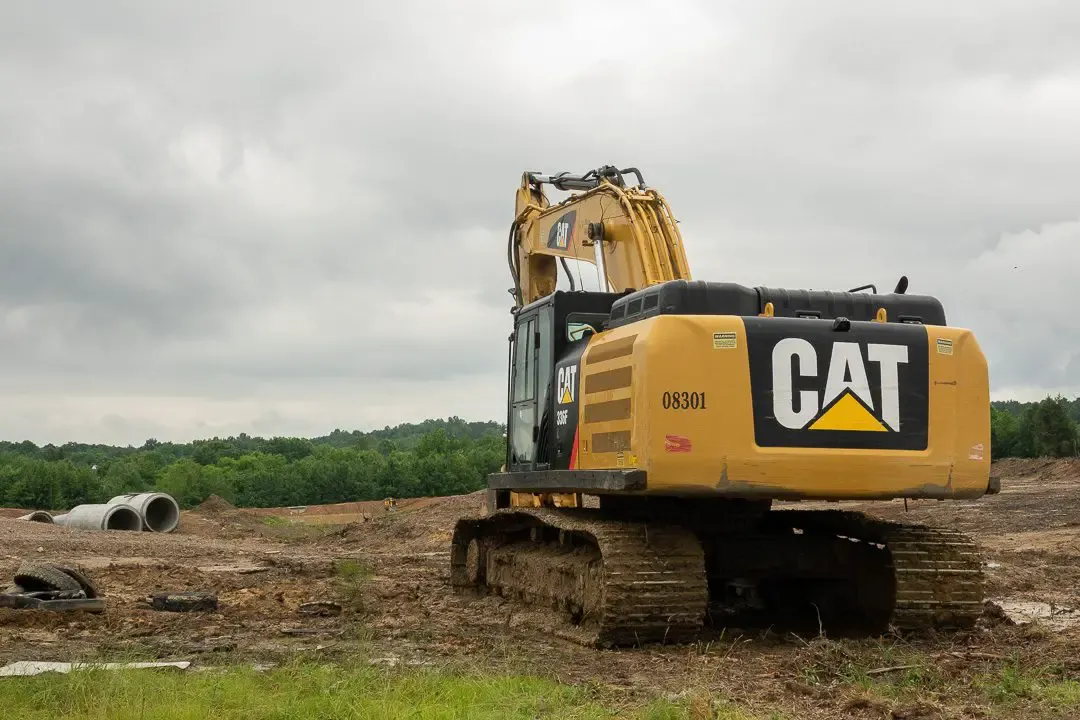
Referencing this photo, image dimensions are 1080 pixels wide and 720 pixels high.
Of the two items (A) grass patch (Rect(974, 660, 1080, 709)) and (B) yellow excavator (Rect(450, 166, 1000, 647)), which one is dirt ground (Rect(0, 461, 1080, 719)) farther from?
(B) yellow excavator (Rect(450, 166, 1000, 647))

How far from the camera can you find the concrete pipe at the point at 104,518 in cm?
2992

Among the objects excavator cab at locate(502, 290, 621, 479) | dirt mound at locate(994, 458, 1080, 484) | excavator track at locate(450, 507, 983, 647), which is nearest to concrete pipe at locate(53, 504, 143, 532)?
excavator cab at locate(502, 290, 621, 479)

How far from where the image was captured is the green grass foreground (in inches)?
261

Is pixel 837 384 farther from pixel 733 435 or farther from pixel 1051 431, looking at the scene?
pixel 1051 431

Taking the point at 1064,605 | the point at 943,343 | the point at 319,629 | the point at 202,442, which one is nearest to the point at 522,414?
the point at 319,629

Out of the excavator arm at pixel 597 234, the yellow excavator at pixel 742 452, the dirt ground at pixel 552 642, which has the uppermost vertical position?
the excavator arm at pixel 597 234

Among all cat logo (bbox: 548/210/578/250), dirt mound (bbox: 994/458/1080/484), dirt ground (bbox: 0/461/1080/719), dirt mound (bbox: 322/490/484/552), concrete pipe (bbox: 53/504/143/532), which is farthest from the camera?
dirt mound (bbox: 994/458/1080/484)

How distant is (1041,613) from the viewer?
11703mm

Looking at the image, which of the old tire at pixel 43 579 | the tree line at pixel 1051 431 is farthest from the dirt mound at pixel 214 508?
the tree line at pixel 1051 431

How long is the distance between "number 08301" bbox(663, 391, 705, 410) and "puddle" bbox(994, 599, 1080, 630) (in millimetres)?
3988

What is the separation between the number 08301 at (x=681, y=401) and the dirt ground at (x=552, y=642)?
1.84m

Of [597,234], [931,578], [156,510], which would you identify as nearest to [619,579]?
[931,578]

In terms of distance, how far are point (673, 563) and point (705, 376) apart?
151 cm

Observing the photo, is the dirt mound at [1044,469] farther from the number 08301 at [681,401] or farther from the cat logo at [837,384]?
the number 08301 at [681,401]
